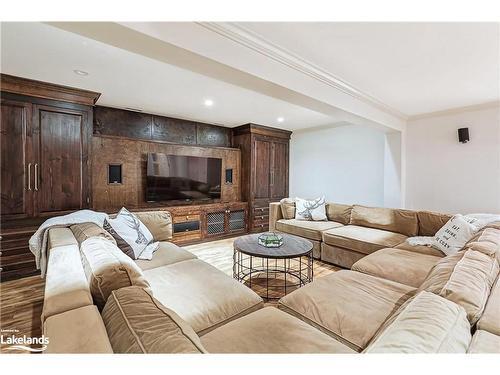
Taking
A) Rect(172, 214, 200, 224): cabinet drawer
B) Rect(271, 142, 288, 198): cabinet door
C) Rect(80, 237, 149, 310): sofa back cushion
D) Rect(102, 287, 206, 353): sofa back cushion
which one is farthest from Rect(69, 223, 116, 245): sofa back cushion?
Rect(271, 142, 288, 198): cabinet door

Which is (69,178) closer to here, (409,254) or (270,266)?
(270,266)

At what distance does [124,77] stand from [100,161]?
1476mm

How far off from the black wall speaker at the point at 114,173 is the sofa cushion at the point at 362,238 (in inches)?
126

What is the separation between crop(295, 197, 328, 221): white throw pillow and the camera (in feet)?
13.1

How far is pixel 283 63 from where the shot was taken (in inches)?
78.5

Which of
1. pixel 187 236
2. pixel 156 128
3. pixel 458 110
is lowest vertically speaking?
pixel 187 236

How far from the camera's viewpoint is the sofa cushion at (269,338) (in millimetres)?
1058

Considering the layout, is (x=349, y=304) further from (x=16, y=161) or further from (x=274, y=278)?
(x=16, y=161)

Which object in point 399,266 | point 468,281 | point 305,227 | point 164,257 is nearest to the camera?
point 468,281

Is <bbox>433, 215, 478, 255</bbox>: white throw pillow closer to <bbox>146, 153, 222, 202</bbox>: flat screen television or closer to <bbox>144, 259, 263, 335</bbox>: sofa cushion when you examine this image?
<bbox>144, 259, 263, 335</bbox>: sofa cushion

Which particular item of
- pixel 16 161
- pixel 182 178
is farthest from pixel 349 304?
pixel 16 161

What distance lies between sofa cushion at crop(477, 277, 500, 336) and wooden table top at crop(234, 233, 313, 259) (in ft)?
4.25
